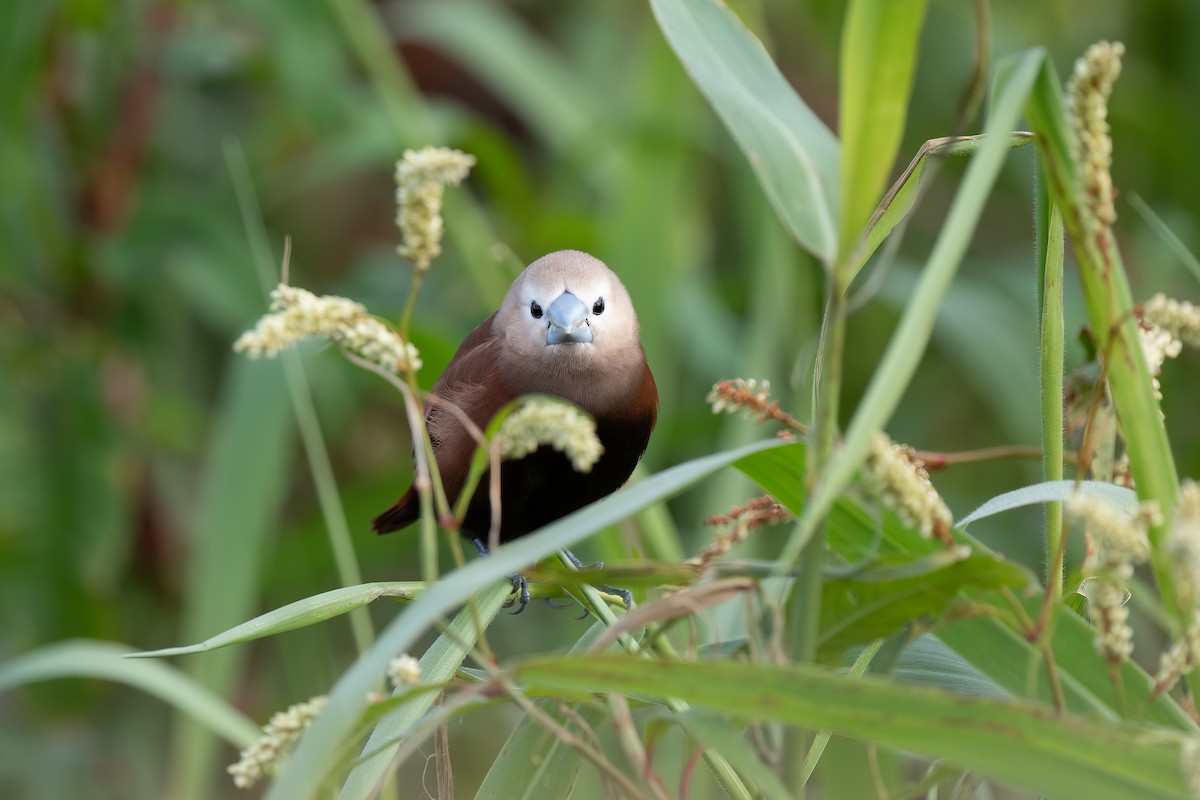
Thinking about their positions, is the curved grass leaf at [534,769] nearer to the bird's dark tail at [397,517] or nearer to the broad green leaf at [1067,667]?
the broad green leaf at [1067,667]

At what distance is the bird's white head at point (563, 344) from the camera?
5.56 ft

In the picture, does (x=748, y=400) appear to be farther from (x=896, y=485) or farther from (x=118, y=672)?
(x=118, y=672)

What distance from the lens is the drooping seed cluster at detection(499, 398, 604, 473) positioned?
0.76 m

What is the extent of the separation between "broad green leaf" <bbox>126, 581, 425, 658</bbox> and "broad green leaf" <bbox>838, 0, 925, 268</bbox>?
48cm

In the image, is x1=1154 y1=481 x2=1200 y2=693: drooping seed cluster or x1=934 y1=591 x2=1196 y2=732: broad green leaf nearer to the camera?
x1=1154 y1=481 x2=1200 y2=693: drooping seed cluster

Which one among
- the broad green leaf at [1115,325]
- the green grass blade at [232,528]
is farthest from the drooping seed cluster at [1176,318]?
the green grass blade at [232,528]

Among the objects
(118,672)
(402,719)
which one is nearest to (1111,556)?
(402,719)

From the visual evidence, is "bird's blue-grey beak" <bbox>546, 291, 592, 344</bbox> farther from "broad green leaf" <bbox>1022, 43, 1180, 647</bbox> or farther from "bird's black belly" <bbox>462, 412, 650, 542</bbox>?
"broad green leaf" <bbox>1022, 43, 1180, 647</bbox>

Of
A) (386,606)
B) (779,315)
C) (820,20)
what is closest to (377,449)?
(386,606)

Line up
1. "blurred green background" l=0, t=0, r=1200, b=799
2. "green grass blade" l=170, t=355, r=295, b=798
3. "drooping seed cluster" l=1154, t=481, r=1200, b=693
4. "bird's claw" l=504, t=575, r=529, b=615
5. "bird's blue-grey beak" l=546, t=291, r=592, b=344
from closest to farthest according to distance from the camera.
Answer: "drooping seed cluster" l=1154, t=481, r=1200, b=693
"bird's claw" l=504, t=575, r=529, b=615
"bird's blue-grey beak" l=546, t=291, r=592, b=344
"green grass blade" l=170, t=355, r=295, b=798
"blurred green background" l=0, t=0, r=1200, b=799

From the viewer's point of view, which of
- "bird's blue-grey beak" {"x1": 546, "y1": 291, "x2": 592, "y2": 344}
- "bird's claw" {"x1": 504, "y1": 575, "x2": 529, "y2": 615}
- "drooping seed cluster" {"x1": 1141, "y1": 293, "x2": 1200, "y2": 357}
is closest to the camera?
"drooping seed cluster" {"x1": 1141, "y1": 293, "x2": 1200, "y2": 357}

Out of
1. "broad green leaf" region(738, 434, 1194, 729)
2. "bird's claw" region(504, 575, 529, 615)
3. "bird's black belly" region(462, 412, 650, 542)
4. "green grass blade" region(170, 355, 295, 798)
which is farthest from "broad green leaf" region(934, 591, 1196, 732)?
"green grass blade" region(170, 355, 295, 798)

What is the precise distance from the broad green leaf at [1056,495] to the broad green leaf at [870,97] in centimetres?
26

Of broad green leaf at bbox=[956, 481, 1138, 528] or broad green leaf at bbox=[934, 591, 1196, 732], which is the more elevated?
broad green leaf at bbox=[956, 481, 1138, 528]
